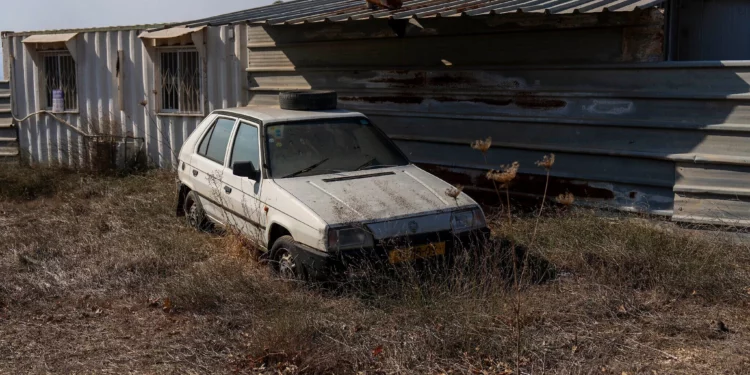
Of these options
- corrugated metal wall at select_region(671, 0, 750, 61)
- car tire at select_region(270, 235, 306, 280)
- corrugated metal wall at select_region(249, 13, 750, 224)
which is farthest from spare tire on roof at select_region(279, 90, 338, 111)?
corrugated metal wall at select_region(671, 0, 750, 61)

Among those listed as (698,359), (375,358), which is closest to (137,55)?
(375,358)

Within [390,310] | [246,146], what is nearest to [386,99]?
[246,146]

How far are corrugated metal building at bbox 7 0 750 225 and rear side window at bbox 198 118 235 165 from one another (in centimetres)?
167

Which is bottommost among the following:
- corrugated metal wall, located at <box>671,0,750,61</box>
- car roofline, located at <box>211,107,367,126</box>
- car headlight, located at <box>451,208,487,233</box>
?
car headlight, located at <box>451,208,487,233</box>

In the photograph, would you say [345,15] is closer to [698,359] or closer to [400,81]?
[400,81]

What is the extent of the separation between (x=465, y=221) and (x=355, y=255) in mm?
964

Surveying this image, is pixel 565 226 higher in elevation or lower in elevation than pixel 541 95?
lower

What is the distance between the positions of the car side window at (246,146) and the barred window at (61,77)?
301 inches

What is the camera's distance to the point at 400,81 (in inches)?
385

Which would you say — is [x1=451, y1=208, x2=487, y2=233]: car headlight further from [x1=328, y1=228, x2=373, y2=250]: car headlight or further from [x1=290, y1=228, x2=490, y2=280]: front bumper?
[x1=328, y1=228, x2=373, y2=250]: car headlight

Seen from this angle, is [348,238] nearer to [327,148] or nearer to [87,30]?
[327,148]

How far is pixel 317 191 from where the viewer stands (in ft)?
20.7

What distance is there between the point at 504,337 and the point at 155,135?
9.30 meters

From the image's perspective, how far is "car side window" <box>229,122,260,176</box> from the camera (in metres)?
6.96
